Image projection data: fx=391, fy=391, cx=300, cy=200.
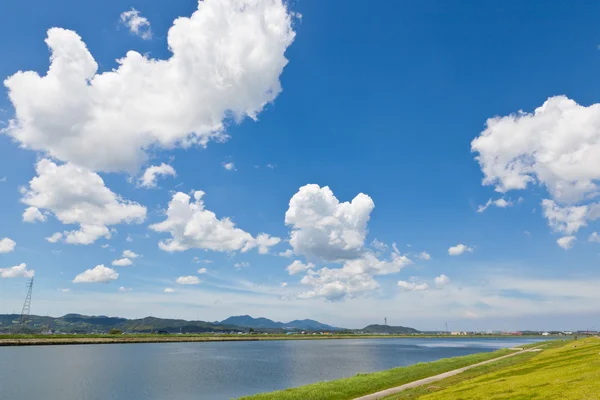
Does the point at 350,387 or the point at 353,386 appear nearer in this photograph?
the point at 350,387

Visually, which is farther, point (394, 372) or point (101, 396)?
point (394, 372)

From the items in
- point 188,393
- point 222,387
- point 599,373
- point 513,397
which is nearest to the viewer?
point 513,397

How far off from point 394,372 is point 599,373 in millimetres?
48320

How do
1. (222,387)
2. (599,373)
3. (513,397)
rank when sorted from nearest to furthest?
(513,397) < (599,373) < (222,387)

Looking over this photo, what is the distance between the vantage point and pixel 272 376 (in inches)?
3915

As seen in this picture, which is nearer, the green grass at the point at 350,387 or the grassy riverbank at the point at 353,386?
the grassy riverbank at the point at 353,386

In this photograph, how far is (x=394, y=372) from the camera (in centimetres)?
8725

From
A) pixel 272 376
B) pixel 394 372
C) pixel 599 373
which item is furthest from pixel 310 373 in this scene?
pixel 599 373

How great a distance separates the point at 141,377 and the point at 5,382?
27917 millimetres

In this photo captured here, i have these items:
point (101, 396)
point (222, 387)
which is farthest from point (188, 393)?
point (101, 396)

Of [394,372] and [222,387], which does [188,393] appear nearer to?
[222,387]

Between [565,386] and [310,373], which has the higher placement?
[565,386]

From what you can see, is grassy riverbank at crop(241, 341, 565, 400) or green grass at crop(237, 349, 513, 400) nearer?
grassy riverbank at crop(241, 341, 565, 400)

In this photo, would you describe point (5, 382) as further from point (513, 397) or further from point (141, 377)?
point (513, 397)
